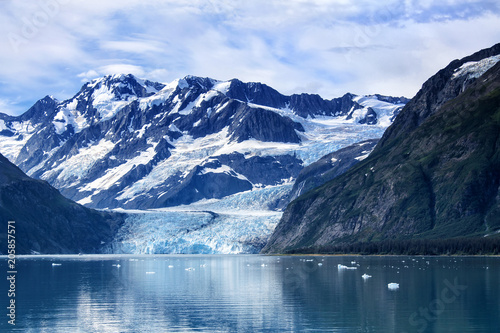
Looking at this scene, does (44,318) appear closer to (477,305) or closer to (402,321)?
(402,321)

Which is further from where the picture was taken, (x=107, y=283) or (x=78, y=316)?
(x=107, y=283)

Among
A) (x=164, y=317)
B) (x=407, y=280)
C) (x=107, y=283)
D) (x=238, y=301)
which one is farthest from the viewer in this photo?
(x=107, y=283)

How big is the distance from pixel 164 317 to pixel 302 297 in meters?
21.4

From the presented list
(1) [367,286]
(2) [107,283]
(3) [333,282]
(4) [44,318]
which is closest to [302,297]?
(1) [367,286]

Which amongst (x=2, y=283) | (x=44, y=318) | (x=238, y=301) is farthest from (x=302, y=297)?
(x=2, y=283)

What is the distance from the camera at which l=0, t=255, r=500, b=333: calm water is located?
218ft

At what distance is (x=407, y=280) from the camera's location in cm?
10756

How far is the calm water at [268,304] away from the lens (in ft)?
218

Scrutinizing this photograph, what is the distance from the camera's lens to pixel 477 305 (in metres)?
76.2

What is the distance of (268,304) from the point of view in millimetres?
82250

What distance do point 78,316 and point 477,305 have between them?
1670 inches

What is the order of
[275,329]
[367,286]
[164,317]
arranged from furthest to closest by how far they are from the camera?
[367,286], [164,317], [275,329]

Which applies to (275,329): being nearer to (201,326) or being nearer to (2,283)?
(201,326)

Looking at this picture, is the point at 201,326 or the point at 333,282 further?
the point at 333,282
